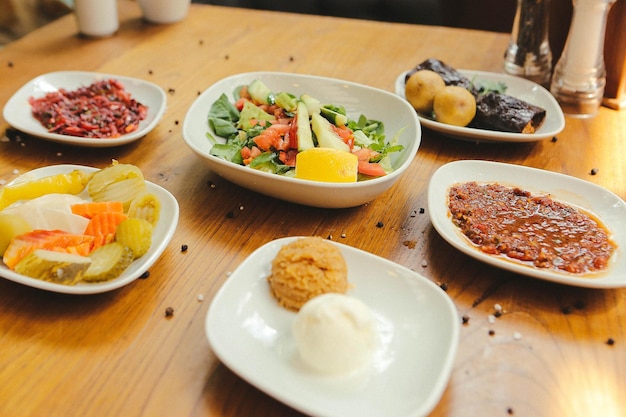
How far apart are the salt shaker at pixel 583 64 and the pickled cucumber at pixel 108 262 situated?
159cm

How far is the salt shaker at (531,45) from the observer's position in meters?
2.12

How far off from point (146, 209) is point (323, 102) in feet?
2.63

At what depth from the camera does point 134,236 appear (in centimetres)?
124

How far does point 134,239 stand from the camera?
1.24 meters

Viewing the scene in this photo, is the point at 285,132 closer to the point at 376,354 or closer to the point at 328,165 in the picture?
the point at 328,165

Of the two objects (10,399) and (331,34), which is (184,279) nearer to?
(10,399)

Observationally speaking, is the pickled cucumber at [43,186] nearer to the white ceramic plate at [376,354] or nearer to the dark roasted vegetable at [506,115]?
the white ceramic plate at [376,354]

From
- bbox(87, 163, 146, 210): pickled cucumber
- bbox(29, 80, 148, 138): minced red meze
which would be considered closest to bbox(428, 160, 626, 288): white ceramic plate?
bbox(87, 163, 146, 210): pickled cucumber

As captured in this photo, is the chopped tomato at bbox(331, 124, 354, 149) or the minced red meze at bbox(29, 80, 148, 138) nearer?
the chopped tomato at bbox(331, 124, 354, 149)

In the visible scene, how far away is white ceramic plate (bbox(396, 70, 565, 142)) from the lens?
177 cm

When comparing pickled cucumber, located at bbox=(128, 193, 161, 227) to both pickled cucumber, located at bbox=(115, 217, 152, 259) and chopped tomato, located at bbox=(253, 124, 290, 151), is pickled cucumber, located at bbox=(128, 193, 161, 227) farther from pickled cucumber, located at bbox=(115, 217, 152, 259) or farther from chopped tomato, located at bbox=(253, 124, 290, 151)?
chopped tomato, located at bbox=(253, 124, 290, 151)

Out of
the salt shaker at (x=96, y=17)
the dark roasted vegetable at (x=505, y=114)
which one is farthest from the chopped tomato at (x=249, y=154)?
the salt shaker at (x=96, y=17)

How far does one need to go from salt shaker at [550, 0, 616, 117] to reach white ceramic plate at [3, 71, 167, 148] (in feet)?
4.52

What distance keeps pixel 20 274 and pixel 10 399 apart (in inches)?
10.2
